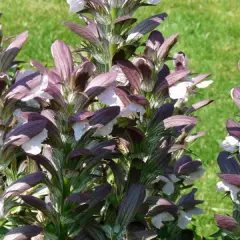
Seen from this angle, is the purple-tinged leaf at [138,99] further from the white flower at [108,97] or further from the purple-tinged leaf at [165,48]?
the purple-tinged leaf at [165,48]

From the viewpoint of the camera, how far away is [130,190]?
6.98 feet

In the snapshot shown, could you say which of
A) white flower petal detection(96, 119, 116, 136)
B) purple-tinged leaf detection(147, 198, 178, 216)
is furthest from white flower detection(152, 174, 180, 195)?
white flower petal detection(96, 119, 116, 136)

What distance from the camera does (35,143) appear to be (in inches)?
72.9

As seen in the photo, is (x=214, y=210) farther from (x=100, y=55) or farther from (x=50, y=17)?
(x=50, y=17)

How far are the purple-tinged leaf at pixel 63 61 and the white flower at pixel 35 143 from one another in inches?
7.2

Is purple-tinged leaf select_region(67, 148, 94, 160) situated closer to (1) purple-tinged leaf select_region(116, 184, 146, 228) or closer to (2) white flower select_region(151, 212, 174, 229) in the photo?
(1) purple-tinged leaf select_region(116, 184, 146, 228)

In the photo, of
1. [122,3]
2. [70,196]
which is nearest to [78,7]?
[122,3]

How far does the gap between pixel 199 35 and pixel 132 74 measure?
6.15 metres

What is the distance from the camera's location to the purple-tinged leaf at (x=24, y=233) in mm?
1989

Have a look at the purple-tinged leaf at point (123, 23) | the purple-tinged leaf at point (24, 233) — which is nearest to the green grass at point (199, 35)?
the purple-tinged leaf at point (123, 23)

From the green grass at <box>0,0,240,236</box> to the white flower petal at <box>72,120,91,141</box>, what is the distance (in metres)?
3.78

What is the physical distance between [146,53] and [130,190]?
1.51 ft

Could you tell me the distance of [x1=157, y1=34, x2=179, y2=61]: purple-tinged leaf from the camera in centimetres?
215

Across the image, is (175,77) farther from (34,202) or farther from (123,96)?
(34,202)
